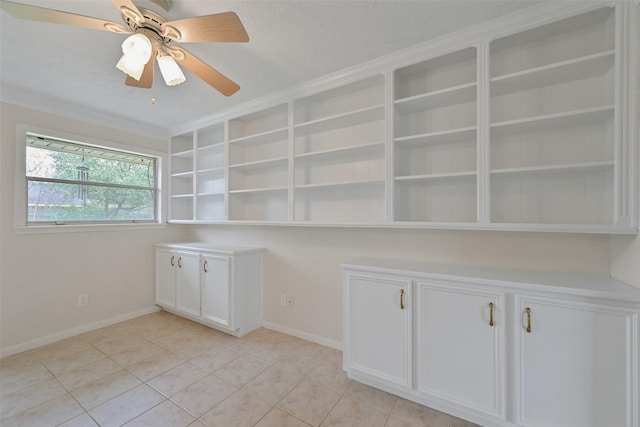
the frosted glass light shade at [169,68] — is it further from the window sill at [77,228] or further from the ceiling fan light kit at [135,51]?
the window sill at [77,228]

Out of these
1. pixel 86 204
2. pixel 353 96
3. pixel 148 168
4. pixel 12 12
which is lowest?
pixel 86 204

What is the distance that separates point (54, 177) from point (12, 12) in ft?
6.93

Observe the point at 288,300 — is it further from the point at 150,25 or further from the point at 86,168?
the point at 86,168

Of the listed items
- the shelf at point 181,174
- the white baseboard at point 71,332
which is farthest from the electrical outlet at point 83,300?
the shelf at point 181,174

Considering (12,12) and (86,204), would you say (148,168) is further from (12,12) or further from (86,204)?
(12,12)

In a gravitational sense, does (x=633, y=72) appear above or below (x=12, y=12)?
below

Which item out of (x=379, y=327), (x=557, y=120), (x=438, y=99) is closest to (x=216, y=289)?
(x=379, y=327)

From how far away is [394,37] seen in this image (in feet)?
5.70

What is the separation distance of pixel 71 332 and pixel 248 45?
3.34 meters

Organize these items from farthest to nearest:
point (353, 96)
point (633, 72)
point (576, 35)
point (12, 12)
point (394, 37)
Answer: point (353, 96), point (394, 37), point (576, 35), point (633, 72), point (12, 12)

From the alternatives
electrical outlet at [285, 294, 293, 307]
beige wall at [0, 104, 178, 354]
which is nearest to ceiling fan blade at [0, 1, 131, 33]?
beige wall at [0, 104, 178, 354]

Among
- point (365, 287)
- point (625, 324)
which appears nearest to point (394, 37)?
point (365, 287)

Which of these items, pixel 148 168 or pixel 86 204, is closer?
pixel 86 204

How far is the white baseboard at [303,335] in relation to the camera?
2457 mm
